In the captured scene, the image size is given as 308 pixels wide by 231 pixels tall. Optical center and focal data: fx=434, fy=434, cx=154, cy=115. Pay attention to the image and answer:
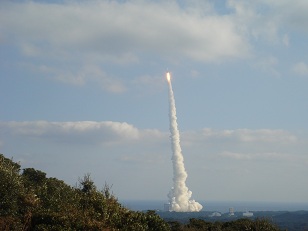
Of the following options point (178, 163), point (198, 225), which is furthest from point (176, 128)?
point (198, 225)

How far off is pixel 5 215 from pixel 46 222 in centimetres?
534

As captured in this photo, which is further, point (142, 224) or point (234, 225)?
point (234, 225)

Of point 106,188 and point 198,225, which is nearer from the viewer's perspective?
point 106,188

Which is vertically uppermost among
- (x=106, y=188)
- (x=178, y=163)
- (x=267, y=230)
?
(x=178, y=163)

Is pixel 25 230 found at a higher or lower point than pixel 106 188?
lower

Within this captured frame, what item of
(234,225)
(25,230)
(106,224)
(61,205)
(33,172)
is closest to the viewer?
(25,230)

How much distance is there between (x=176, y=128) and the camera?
5925 inches

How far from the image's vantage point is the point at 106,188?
65938 millimetres

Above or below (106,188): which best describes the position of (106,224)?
below

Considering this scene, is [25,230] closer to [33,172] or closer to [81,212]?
[81,212]

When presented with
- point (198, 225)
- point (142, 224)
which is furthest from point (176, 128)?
point (142, 224)

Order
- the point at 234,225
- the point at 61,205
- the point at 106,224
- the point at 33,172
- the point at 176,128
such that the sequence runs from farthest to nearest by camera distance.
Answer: the point at 176,128 → the point at 33,172 → the point at 234,225 → the point at 61,205 → the point at 106,224

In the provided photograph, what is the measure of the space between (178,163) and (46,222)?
454ft

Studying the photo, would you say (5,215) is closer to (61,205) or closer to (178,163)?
(61,205)
